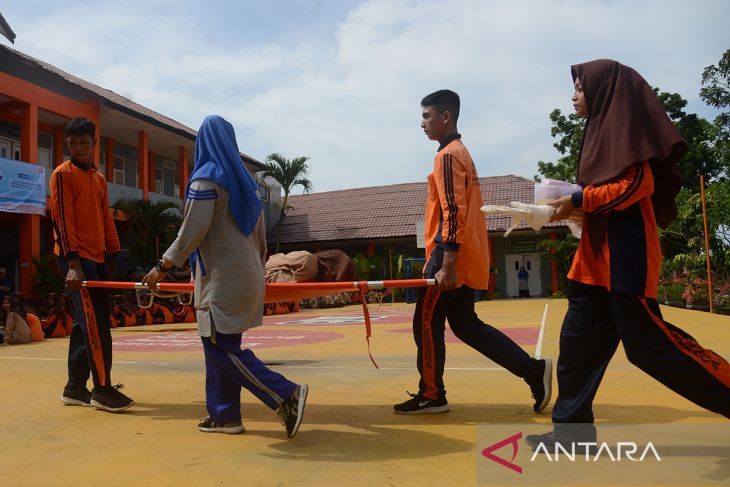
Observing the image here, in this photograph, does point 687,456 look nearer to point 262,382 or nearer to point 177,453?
point 262,382

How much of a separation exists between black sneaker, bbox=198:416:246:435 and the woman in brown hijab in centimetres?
153

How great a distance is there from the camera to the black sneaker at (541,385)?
11.4 feet

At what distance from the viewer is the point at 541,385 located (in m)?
3.48

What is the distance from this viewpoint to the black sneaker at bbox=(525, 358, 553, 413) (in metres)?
3.46

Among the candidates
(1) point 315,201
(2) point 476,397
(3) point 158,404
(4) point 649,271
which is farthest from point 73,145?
(1) point 315,201

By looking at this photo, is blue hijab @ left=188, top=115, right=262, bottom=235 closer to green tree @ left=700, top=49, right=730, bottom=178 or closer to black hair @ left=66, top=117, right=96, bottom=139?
black hair @ left=66, top=117, right=96, bottom=139

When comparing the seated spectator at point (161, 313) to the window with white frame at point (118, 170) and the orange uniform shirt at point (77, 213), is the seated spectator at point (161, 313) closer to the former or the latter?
the orange uniform shirt at point (77, 213)

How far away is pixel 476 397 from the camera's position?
3.99 meters

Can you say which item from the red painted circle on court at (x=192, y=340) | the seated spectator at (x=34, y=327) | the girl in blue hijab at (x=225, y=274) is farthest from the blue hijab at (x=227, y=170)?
the seated spectator at (x=34, y=327)

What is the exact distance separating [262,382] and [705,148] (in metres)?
32.5

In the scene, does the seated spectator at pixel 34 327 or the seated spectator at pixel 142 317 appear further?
the seated spectator at pixel 142 317

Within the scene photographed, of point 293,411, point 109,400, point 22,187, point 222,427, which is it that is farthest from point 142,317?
point 293,411

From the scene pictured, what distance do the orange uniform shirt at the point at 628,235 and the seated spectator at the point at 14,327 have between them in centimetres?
899

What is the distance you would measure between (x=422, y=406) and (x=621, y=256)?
1604mm
